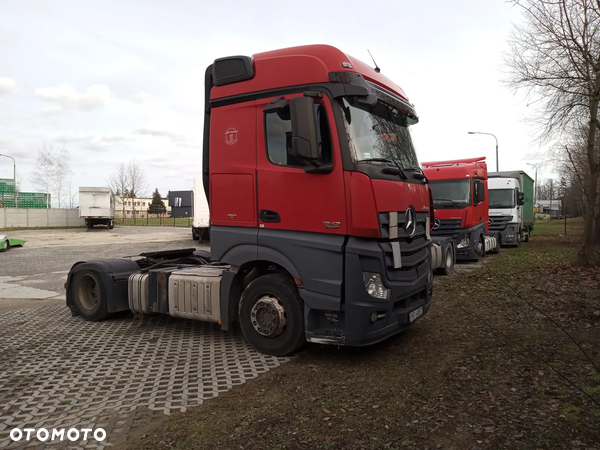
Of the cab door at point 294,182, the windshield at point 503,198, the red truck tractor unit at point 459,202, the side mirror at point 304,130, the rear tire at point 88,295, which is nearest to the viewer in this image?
the side mirror at point 304,130

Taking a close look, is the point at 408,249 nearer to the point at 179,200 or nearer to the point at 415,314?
the point at 415,314

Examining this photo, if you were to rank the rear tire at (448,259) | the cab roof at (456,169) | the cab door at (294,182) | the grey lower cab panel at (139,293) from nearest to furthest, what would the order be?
1. the cab door at (294,182)
2. the grey lower cab panel at (139,293)
3. the rear tire at (448,259)
4. the cab roof at (456,169)

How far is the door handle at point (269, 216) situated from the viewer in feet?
17.3

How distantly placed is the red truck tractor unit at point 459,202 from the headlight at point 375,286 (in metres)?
9.30

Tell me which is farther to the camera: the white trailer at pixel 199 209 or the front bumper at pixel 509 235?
the white trailer at pixel 199 209

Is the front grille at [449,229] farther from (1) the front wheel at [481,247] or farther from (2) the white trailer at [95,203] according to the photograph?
(2) the white trailer at [95,203]

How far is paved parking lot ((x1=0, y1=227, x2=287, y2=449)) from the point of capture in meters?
3.93

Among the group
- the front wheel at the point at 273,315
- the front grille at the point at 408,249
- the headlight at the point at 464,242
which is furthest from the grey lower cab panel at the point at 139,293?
the headlight at the point at 464,242

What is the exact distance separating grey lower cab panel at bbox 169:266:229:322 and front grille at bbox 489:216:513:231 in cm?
1699

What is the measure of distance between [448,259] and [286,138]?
905 cm

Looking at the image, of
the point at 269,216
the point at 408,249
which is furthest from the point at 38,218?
the point at 408,249

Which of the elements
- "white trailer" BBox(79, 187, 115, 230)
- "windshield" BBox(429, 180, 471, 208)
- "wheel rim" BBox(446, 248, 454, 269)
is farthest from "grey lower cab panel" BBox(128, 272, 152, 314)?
"white trailer" BBox(79, 187, 115, 230)

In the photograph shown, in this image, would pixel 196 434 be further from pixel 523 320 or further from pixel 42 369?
pixel 523 320

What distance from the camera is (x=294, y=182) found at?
511 cm
